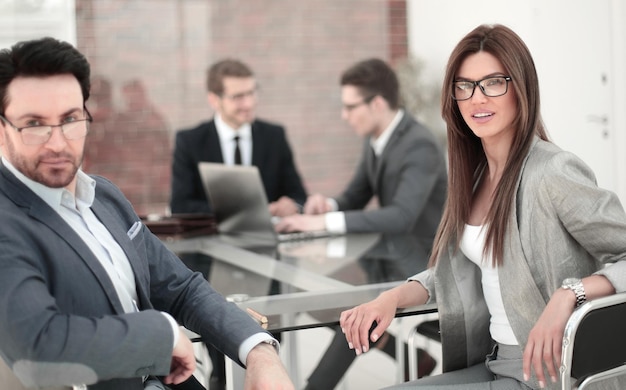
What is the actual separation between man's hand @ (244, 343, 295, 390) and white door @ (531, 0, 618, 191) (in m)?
4.73

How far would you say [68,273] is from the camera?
1.65 m

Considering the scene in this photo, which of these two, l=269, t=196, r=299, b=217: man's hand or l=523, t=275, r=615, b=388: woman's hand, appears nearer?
l=523, t=275, r=615, b=388: woman's hand

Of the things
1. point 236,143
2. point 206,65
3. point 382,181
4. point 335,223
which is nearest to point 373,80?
point 382,181

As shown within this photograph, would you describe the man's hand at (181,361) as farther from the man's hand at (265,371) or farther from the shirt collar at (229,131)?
the shirt collar at (229,131)

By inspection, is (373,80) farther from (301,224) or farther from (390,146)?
(301,224)

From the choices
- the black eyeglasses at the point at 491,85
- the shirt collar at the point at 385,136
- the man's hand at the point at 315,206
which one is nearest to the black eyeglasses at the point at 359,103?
the shirt collar at the point at 385,136

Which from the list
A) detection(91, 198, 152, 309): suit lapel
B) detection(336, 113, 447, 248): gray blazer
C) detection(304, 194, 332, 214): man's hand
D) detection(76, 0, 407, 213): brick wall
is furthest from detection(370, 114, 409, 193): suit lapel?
detection(76, 0, 407, 213): brick wall

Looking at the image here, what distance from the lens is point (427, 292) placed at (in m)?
2.25

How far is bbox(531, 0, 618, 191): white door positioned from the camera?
6.04 m

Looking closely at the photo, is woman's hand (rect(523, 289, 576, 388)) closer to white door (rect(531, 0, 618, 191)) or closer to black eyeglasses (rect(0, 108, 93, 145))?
black eyeglasses (rect(0, 108, 93, 145))

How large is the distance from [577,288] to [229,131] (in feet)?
10.5

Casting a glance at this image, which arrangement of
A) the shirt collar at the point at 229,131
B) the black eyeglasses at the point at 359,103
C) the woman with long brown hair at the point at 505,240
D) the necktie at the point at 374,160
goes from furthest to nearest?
the shirt collar at the point at 229,131
the black eyeglasses at the point at 359,103
the necktie at the point at 374,160
the woman with long brown hair at the point at 505,240

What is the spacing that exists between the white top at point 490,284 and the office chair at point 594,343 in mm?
209

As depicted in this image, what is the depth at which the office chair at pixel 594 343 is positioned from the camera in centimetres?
178
